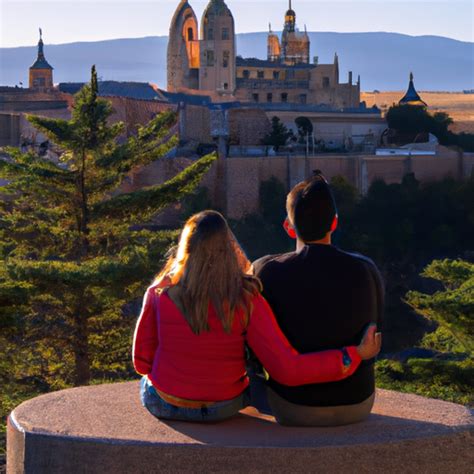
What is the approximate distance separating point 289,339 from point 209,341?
29cm

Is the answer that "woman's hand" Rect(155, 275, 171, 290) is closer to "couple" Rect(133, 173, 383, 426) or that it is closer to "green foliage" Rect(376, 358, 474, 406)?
"couple" Rect(133, 173, 383, 426)

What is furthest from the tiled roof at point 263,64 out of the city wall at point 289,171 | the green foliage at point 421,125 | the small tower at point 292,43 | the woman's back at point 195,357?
the woman's back at point 195,357

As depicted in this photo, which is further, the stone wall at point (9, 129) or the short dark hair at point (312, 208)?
the stone wall at point (9, 129)

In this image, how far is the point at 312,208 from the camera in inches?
179

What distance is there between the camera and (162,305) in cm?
445

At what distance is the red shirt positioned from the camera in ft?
14.7

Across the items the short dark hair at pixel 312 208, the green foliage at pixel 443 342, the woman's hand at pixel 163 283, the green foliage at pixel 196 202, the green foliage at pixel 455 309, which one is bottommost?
the green foliage at pixel 196 202

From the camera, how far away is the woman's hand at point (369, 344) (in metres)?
4.52

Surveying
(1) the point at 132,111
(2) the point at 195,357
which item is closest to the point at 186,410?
(2) the point at 195,357

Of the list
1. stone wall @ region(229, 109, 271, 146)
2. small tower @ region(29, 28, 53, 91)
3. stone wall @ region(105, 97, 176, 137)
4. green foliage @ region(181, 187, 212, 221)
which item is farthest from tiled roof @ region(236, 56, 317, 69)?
green foliage @ region(181, 187, 212, 221)

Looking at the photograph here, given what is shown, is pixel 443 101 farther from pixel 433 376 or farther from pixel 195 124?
pixel 433 376

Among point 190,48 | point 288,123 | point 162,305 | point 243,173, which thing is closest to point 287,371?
point 162,305

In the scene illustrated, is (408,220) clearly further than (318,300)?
Yes

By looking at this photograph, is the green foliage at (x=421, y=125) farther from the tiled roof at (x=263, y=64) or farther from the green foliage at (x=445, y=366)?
the green foliage at (x=445, y=366)
